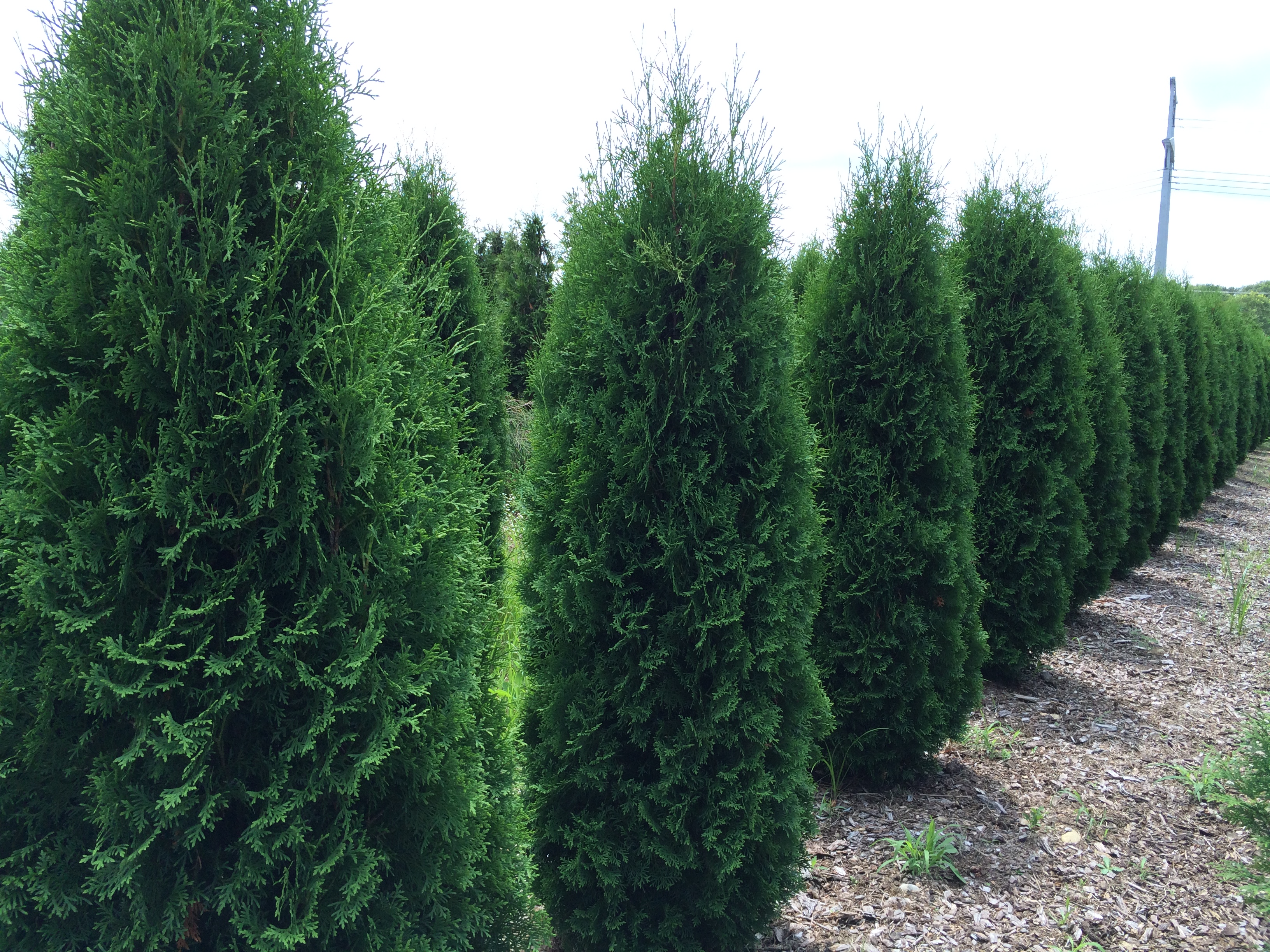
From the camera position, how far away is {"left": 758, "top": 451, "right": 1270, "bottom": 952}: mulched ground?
12.3 feet

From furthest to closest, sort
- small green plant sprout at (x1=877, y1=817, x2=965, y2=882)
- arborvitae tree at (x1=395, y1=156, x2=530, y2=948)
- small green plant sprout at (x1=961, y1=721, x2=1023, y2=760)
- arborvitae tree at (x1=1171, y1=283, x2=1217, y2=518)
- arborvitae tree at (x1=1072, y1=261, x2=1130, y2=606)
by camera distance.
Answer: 1. arborvitae tree at (x1=1171, y1=283, x2=1217, y2=518)
2. arborvitae tree at (x1=1072, y1=261, x2=1130, y2=606)
3. small green plant sprout at (x1=961, y1=721, x2=1023, y2=760)
4. small green plant sprout at (x1=877, y1=817, x2=965, y2=882)
5. arborvitae tree at (x1=395, y1=156, x2=530, y2=948)

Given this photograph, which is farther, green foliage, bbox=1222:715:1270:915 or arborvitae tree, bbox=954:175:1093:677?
arborvitae tree, bbox=954:175:1093:677

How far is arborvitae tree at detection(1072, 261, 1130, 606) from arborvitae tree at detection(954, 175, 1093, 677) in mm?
1415

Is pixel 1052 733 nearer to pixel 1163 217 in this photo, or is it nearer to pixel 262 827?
pixel 262 827

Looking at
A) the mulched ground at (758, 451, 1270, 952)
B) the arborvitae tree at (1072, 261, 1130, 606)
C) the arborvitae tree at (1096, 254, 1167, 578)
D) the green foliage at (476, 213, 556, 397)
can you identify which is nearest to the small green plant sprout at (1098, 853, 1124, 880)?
the mulched ground at (758, 451, 1270, 952)

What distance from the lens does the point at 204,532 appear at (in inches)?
79.8

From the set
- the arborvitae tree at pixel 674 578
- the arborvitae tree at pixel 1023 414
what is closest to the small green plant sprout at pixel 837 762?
the arborvitae tree at pixel 674 578

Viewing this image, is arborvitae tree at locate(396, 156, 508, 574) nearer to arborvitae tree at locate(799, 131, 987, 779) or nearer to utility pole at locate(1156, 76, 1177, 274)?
arborvitae tree at locate(799, 131, 987, 779)

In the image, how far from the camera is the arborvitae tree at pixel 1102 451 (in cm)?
847

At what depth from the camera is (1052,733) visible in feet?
20.0

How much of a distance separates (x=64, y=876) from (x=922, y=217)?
5.06 m

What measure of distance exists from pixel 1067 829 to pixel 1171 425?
10595 mm

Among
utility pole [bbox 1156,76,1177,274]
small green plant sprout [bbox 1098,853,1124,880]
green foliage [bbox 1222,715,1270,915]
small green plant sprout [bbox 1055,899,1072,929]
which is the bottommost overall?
small green plant sprout [bbox 1055,899,1072,929]

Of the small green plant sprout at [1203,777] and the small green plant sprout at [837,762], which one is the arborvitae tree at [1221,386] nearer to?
the small green plant sprout at [1203,777]
